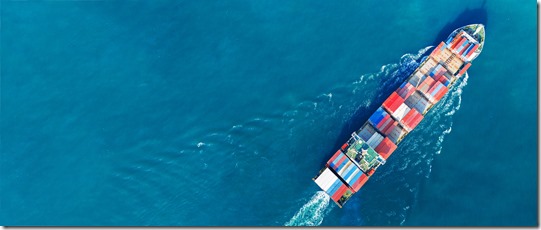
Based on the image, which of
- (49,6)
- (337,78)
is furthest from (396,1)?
(49,6)

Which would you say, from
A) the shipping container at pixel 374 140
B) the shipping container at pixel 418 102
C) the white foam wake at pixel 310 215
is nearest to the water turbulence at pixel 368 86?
the shipping container at pixel 418 102

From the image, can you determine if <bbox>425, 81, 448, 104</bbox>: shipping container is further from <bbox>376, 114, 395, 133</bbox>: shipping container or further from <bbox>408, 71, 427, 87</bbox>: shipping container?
<bbox>376, 114, 395, 133</bbox>: shipping container

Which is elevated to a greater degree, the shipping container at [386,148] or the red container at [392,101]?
the red container at [392,101]

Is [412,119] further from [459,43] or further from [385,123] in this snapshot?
[459,43]

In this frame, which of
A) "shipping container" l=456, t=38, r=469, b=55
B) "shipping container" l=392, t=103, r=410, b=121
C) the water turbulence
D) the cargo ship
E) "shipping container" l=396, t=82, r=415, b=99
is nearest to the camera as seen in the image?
the cargo ship

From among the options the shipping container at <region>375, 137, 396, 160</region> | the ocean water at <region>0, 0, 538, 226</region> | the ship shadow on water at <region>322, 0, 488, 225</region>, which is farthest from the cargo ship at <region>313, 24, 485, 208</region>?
the ocean water at <region>0, 0, 538, 226</region>

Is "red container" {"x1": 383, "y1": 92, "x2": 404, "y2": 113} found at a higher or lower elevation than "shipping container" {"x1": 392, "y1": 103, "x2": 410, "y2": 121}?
higher

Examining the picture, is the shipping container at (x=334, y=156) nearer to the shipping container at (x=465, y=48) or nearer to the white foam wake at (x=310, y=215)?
the white foam wake at (x=310, y=215)
